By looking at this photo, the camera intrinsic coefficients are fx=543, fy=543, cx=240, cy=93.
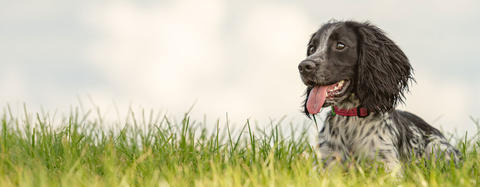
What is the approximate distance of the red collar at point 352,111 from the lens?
5734 millimetres

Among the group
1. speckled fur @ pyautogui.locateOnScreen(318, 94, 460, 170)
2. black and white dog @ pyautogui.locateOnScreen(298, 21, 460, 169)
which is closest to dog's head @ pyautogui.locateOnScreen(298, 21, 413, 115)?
black and white dog @ pyautogui.locateOnScreen(298, 21, 460, 169)

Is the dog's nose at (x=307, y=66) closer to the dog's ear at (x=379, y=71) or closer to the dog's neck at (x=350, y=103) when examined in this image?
the dog's neck at (x=350, y=103)

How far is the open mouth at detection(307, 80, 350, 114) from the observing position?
5.57 meters

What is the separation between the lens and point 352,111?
5.77m

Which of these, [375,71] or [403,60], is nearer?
[375,71]

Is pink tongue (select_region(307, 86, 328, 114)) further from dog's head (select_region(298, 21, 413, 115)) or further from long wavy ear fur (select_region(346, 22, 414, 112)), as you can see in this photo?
long wavy ear fur (select_region(346, 22, 414, 112))

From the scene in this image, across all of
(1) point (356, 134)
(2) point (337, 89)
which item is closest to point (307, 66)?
(2) point (337, 89)

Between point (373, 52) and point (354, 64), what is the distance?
0.37 meters

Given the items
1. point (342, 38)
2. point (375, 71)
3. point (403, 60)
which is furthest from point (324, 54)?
point (403, 60)

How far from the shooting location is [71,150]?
6027 millimetres

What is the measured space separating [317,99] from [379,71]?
3.36 feet

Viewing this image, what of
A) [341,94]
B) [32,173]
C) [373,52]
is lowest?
[32,173]

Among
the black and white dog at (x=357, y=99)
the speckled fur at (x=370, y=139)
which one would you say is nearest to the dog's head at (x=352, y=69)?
the black and white dog at (x=357, y=99)

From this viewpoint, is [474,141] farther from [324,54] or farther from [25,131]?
[25,131]
